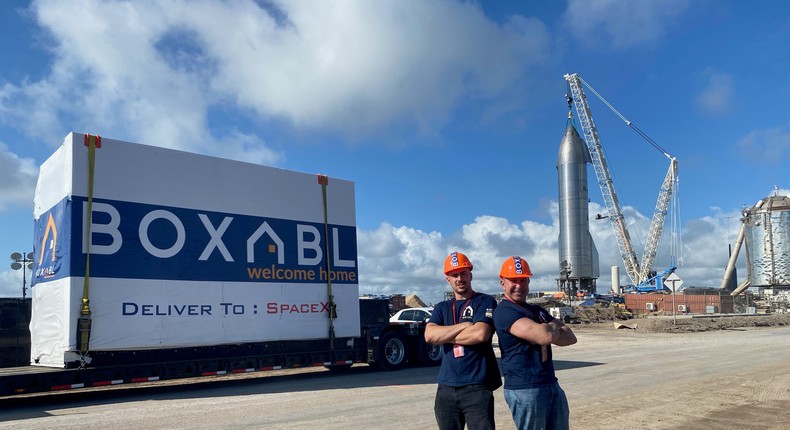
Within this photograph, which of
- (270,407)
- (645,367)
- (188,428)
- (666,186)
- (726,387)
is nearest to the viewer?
(188,428)

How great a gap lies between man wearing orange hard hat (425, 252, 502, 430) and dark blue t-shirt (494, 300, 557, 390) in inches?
6.1

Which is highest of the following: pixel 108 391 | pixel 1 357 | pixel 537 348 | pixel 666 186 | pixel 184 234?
pixel 666 186

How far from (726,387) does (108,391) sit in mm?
12096

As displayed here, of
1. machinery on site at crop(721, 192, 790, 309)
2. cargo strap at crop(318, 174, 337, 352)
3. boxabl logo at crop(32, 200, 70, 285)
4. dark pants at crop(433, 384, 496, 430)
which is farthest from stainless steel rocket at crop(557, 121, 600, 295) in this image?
dark pants at crop(433, 384, 496, 430)

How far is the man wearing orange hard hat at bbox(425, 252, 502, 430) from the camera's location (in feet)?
14.6

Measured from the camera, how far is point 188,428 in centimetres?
855

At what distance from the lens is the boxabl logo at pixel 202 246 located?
11.0 meters

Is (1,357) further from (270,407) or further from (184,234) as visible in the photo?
(270,407)

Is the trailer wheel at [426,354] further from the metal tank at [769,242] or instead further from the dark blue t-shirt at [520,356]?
the metal tank at [769,242]

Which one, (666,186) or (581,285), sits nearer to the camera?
(581,285)

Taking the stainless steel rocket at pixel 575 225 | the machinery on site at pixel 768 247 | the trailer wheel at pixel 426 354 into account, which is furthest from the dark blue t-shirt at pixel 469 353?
the machinery on site at pixel 768 247

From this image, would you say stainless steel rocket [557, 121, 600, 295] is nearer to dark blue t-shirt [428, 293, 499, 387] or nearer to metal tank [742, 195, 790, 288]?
metal tank [742, 195, 790, 288]

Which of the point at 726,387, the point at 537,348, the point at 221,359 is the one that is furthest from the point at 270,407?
the point at 726,387

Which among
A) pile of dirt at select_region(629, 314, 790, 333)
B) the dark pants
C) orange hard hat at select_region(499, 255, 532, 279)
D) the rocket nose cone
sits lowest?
pile of dirt at select_region(629, 314, 790, 333)
